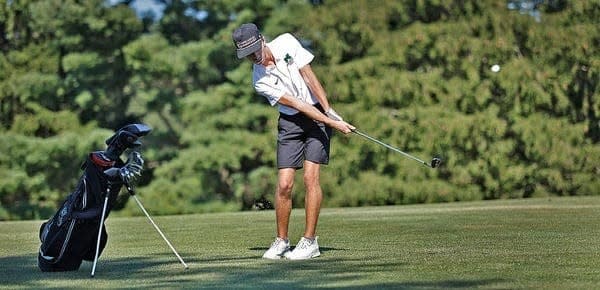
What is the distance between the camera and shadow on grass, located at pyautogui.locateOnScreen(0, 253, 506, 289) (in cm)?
891

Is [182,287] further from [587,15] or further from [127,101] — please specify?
[127,101]

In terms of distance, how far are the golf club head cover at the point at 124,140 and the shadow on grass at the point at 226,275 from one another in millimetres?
878

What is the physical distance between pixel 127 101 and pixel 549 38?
1512cm

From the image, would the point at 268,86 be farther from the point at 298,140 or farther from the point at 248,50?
the point at 298,140

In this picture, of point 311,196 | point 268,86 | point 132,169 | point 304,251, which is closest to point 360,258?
point 304,251

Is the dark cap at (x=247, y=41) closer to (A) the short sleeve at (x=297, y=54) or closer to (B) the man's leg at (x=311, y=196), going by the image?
(A) the short sleeve at (x=297, y=54)

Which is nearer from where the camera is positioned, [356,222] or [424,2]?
[356,222]

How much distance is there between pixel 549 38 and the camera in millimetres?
42500

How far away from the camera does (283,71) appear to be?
1109cm

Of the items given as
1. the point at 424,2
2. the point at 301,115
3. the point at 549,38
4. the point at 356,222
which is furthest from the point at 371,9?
the point at 301,115

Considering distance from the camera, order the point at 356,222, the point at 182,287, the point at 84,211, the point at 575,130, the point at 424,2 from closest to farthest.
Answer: the point at 182,287 < the point at 84,211 < the point at 356,222 < the point at 575,130 < the point at 424,2

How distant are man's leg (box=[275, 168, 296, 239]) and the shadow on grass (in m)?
0.32

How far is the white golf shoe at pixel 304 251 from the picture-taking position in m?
11.1

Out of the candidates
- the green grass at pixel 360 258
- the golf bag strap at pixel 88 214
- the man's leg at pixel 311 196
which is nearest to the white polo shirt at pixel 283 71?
the man's leg at pixel 311 196
